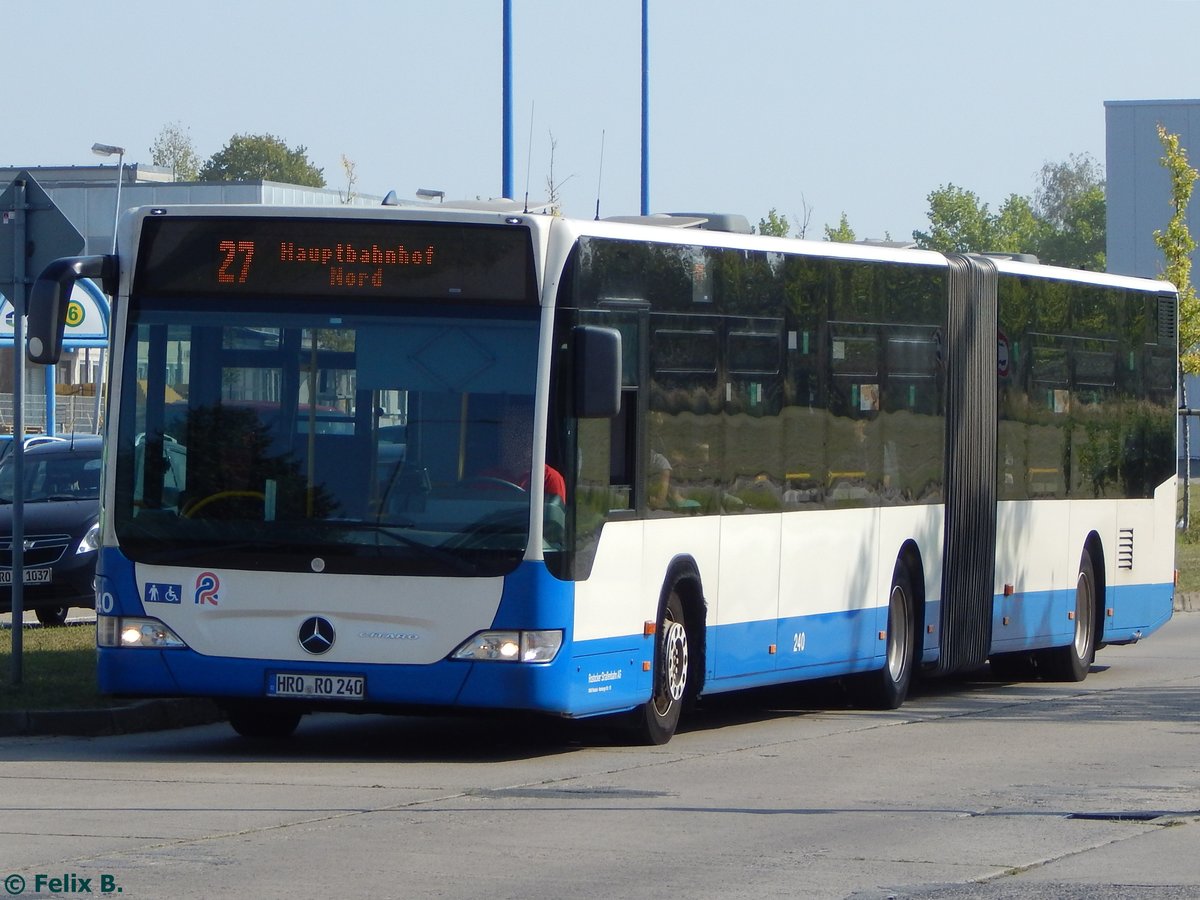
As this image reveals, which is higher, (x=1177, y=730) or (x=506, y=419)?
(x=506, y=419)

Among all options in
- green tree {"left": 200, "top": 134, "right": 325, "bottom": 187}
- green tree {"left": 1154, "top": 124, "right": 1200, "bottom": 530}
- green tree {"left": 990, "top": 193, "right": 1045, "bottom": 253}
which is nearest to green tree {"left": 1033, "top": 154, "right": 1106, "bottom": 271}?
green tree {"left": 990, "top": 193, "right": 1045, "bottom": 253}

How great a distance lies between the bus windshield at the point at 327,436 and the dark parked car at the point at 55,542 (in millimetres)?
7842

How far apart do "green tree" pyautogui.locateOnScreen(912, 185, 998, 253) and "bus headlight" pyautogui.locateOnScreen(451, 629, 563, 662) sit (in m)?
113

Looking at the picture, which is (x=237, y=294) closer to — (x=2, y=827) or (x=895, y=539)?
(x=2, y=827)

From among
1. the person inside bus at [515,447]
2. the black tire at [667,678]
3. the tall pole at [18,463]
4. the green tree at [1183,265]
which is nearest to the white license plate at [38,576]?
the tall pole at [18,463]

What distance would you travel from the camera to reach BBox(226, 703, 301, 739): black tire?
13.4m

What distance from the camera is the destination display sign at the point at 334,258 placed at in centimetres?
1221

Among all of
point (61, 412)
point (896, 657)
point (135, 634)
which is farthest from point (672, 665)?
point (61, 412)

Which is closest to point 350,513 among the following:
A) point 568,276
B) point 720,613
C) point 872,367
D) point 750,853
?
point 568,276

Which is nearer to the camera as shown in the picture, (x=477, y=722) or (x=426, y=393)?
(x=426, y=393)

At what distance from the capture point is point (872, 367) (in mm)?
16141

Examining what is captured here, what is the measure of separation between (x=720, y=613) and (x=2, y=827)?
547cm

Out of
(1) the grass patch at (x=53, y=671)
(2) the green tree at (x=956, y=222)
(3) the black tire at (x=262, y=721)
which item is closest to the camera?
(3) the black tire at (x=262, y=721)

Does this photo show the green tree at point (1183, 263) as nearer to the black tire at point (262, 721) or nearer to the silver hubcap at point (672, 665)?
the silver hubcap at point (672, 665)
